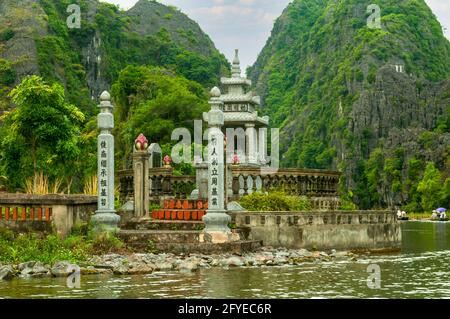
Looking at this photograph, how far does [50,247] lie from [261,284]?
6554mm

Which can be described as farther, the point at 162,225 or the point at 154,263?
the point at 162,225

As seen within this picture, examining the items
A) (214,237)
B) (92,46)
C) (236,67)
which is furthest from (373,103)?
(214,237)

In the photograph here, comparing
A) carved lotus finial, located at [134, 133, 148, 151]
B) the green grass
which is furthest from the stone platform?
the green grass

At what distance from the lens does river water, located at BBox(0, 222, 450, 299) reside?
17.6 m

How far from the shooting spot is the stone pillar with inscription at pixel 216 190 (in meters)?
24.3

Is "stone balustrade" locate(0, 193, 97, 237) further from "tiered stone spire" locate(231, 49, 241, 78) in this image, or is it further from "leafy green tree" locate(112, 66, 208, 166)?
"leafy green tree" locate(112, 66, 208, 166)

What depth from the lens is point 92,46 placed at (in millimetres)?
100562

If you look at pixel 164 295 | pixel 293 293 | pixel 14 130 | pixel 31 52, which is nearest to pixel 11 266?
pixel 164 295

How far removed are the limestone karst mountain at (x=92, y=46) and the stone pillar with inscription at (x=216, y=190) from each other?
4770 cm

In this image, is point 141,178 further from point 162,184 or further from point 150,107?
point 150,107

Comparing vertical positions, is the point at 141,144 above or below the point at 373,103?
below

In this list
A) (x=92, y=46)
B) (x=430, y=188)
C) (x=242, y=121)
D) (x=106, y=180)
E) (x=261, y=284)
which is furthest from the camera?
(x=92, y=46)

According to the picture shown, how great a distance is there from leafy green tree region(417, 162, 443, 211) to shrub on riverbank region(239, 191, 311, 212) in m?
72.4
